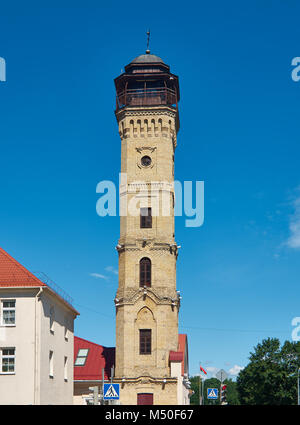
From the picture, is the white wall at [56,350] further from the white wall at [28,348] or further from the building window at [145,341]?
the building window at [145,341]

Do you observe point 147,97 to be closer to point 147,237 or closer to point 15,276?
point 147,237

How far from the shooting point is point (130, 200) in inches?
2128

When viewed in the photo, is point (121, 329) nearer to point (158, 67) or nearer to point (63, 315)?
point (63, 315)

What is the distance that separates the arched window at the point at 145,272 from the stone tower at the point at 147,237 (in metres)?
0.09

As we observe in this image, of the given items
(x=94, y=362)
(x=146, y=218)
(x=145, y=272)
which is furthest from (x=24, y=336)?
(x=94, y=362)

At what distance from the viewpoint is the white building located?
1332 inches

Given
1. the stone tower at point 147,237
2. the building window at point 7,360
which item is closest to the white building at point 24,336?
the building window at point 7,360

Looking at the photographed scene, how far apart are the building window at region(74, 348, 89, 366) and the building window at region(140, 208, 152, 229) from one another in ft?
53.5

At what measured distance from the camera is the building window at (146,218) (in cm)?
5381

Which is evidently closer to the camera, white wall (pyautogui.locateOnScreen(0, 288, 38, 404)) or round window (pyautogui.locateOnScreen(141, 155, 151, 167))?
white wall (pyautogui.locateOnScreen(0, 288, 38, 404))

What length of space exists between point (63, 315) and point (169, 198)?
54.6ft

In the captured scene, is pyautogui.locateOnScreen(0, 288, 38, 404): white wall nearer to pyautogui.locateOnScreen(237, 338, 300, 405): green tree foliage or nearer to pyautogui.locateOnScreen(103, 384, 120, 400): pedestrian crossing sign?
pyautogui.locateOnScreen(103, 384, 120, 400): pedestrian crossing sign

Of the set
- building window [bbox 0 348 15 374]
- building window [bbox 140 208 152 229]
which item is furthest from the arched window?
building window [bbox 0 348 15 374]
